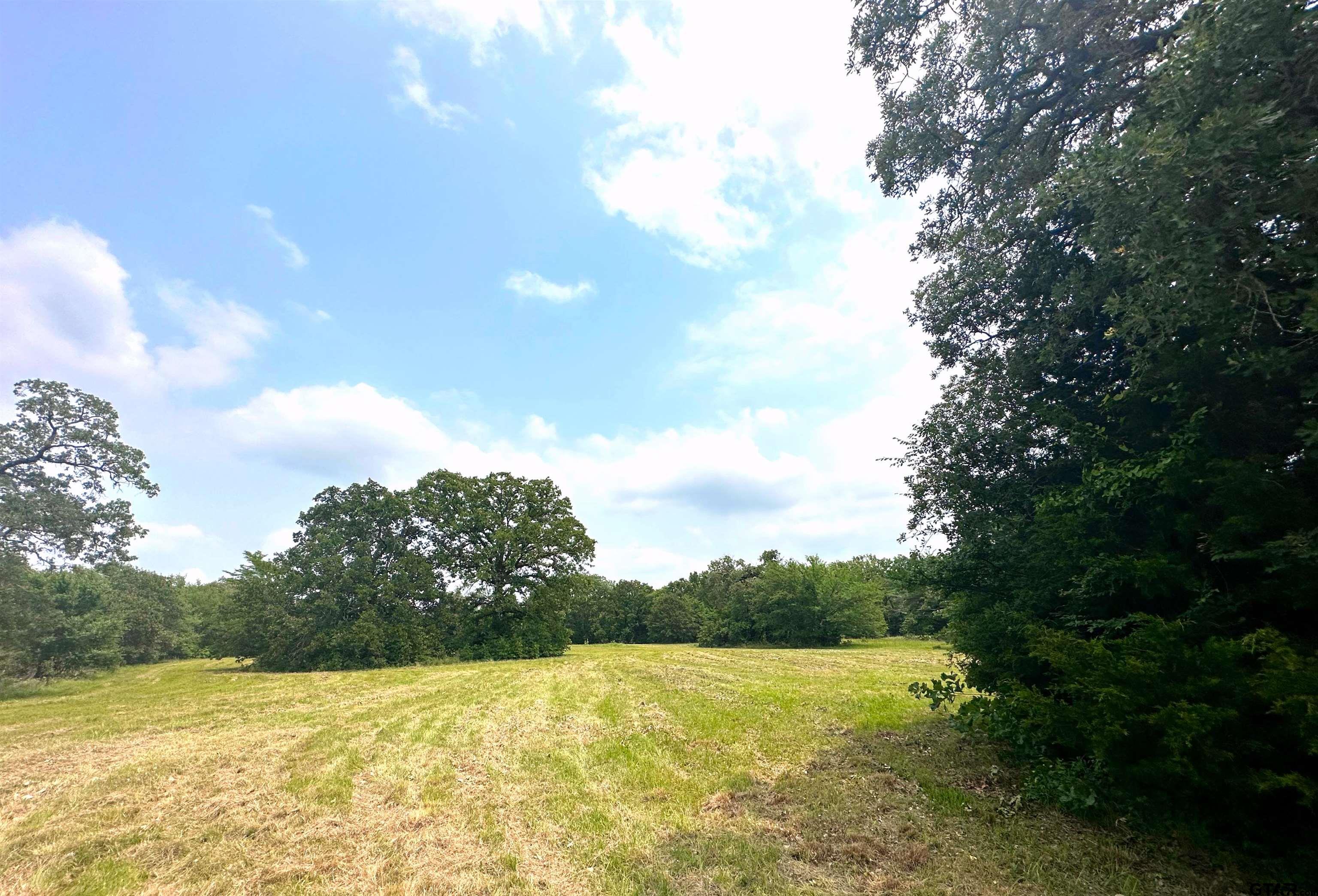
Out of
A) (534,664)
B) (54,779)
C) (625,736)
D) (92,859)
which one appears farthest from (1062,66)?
(534,664)

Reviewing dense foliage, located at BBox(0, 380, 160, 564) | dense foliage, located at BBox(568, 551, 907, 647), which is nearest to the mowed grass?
dense foliage, located at BBox(0, 380, 160, 564)

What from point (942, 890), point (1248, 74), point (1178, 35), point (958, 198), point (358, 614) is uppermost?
point (958, 198)

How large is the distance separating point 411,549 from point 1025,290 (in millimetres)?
36357

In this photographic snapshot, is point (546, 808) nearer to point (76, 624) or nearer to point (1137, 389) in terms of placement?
point (1137, 389)

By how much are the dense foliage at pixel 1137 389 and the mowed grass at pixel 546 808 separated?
4.20 ft

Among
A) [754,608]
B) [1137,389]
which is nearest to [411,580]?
[754,608]

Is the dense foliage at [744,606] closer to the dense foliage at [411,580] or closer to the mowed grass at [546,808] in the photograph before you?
the dense foliage at [411,580]

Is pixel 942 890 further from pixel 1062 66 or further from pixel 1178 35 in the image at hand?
pixel 1062 66

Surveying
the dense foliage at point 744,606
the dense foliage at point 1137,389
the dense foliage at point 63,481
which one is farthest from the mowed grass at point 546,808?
the dense foliage at point 744,606

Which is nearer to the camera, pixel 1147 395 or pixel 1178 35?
pixel 1178 35

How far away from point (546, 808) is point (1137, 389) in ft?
28.9

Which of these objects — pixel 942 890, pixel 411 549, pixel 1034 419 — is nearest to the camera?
pixel 942 890

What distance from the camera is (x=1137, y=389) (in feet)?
18.6

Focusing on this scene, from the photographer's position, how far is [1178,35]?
4.61 m
